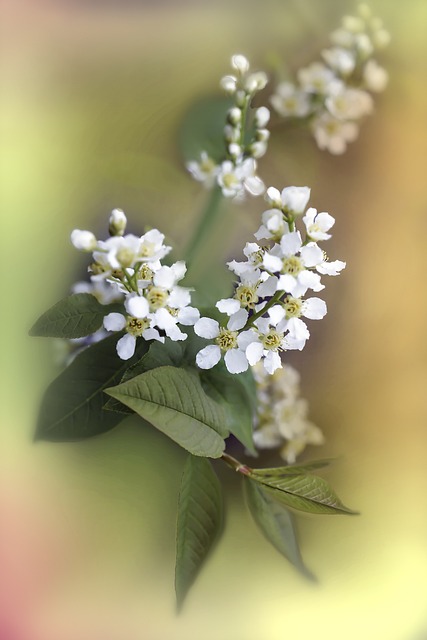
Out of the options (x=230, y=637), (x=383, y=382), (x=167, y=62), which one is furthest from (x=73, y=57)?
(x=230, y=637)

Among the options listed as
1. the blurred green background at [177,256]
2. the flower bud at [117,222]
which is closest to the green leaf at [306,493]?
the blurred green background at [177,256]

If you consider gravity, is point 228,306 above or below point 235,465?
above

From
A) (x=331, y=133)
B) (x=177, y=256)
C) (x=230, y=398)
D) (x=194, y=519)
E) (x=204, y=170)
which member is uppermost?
(x=331, y=133)

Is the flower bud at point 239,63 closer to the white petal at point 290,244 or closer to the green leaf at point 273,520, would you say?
the white petal at point 290,244

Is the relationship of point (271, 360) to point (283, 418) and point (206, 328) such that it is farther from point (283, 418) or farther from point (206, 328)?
point (283, 418)

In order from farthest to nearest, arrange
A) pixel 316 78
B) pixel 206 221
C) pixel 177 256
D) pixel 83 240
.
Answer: pixel 316 78, pixel 206 221, pixel 177 256, pixel 83 240

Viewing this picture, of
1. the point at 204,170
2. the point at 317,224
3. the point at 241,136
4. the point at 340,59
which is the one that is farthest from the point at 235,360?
the point at 340,59

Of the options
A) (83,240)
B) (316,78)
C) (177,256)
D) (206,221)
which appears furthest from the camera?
(316,78)
